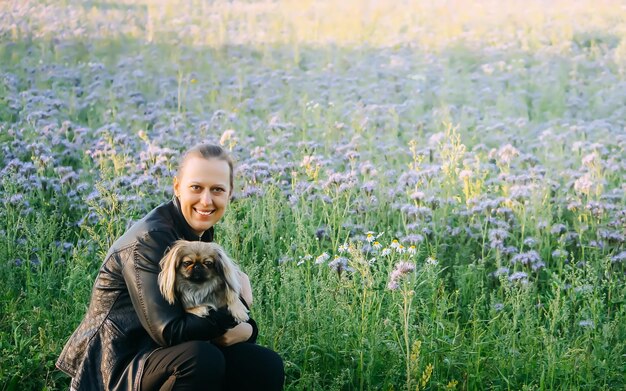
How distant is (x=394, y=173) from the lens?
245 inches

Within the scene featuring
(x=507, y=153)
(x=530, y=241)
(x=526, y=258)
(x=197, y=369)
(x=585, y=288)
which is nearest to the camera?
(x=197, y=369)

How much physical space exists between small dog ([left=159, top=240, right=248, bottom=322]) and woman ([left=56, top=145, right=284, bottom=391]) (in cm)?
4

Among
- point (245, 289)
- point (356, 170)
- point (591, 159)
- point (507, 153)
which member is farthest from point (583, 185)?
point (245, 289)

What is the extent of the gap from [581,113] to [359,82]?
2481 millimetres

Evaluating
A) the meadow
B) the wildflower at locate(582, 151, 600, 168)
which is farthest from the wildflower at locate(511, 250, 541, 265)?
the wildflower at locate(582, 151, 600, 168)

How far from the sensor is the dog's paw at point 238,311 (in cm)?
307

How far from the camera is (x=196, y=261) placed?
2930 millimetres

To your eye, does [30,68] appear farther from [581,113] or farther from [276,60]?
[581,113]

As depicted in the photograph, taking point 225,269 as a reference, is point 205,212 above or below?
above

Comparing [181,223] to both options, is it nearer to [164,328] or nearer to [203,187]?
[203,187]

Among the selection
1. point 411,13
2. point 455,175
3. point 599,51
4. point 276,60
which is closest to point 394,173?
point 455,175

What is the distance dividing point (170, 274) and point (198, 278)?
0.11 metres

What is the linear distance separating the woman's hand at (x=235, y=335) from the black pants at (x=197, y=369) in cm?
4

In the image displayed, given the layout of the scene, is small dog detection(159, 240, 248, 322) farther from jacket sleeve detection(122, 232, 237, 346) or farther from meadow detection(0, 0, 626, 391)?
meadow detection(0, 0, 626, 391)
